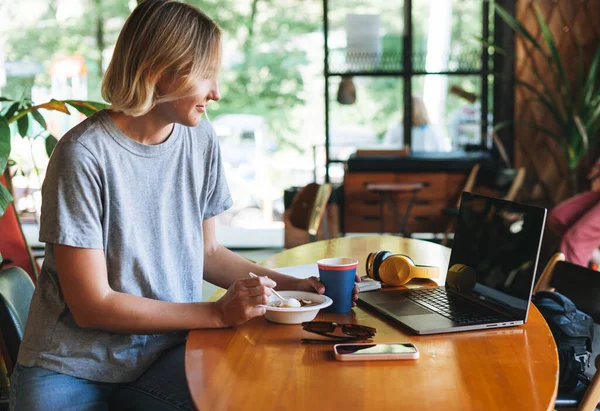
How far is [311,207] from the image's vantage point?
349 centimetres

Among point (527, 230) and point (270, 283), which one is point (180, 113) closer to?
point (270, 283)

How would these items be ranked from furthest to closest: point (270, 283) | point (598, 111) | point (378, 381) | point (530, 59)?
point (530, 59) < point (598, 111) < point (270, 283) < point (378, 381)

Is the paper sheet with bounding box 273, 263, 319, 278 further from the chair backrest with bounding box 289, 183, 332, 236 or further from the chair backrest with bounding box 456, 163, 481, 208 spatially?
the chair backrest with bounding box 456, 163, 481, 208

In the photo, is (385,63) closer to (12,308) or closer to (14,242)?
(14,242)

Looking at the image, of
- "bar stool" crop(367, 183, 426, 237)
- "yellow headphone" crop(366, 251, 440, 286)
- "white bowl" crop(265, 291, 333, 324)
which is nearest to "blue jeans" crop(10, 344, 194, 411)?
"white bowl" crop(265, 291, 333, 324)

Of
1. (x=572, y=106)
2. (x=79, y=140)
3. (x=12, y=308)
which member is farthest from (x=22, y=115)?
(x=572, y=106)

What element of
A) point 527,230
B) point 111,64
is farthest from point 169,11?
point 527,230

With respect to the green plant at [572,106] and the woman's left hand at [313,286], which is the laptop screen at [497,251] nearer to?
the woman's left hand at [313,286]

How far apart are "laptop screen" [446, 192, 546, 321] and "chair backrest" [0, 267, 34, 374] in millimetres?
964

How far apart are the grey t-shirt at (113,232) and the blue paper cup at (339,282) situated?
0.31m

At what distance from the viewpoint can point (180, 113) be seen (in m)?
1.45

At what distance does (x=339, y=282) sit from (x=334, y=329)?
166 mm

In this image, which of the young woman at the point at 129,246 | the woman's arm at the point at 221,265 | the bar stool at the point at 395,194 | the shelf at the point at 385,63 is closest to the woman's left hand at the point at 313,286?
the young woman at the point at 129,246

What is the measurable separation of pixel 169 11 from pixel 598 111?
163 inches
